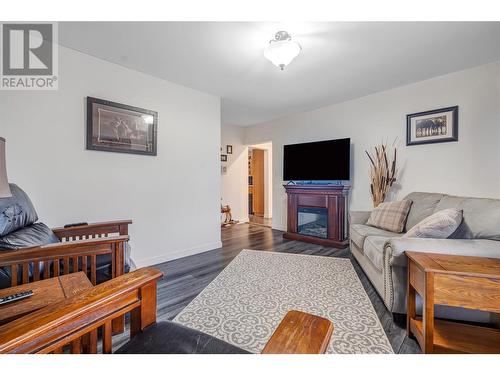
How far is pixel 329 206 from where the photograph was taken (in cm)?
364

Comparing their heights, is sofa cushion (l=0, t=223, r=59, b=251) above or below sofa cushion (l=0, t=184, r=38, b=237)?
below

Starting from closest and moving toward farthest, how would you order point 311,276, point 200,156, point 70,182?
1. point 70,182
2. point 311,276
3. point 200,156

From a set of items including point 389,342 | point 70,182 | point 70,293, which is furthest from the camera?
point 70,182

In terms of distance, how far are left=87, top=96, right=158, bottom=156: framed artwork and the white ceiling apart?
50 centimetres

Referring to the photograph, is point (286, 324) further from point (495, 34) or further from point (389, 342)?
point (495, 34)

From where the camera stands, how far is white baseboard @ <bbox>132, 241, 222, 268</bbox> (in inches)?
108

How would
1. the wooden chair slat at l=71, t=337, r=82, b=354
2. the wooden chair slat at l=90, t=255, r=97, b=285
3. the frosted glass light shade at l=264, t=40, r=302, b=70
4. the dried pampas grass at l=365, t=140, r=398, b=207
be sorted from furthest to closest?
the dried pampas grass at l=365, t=140, r=398, b=207, the frosted glass light shade at l=264, t=40, r=302, b=70, the wooden chair slat at l=90, t=255, r=97, b=285, the wooden chair slat at l=71, t=337, r=82, b=354

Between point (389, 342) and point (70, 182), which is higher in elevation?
point (70, 182)

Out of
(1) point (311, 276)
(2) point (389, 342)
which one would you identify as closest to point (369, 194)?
(1) point (311, 276)

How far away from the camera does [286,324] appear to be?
74 centimetres

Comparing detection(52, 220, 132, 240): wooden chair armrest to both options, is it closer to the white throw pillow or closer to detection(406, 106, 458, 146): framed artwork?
the white throw pillow

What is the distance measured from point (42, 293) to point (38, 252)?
0.38 m

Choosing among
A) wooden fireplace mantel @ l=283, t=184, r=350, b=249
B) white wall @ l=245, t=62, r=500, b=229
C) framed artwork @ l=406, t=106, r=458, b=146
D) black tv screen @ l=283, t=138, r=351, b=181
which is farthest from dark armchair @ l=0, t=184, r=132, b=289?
framed artwork @ l=406, t=106, r=458, b=146

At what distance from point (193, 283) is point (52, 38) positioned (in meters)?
2.64
